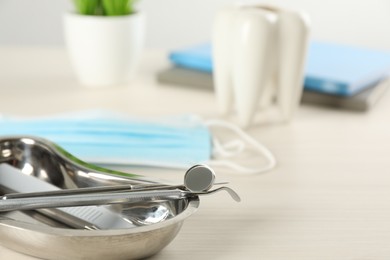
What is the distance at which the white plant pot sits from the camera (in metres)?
1.11

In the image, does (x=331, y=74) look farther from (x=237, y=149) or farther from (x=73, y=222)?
(x=73, y=222)

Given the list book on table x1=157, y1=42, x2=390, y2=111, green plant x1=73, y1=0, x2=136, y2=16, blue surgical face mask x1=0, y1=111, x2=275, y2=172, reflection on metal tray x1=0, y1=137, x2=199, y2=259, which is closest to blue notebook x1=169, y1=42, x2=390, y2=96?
book on table x1=157, y1=42, x2=390, y2=111

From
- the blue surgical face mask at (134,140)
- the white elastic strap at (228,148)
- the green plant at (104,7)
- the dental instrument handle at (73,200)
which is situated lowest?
the white elastic strap at (228,148)

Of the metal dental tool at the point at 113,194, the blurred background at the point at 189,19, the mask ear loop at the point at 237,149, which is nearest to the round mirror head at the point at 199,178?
the metal dental tool at the point at 113,194

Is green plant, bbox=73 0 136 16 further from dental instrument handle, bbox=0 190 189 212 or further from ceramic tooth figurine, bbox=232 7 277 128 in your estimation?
dental instrument handle, bbox=0 190 189 212

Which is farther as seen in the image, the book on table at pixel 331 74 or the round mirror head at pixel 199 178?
the book on table at pixel 331 74

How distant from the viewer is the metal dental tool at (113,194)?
0.58 m

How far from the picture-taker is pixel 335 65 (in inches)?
44.3

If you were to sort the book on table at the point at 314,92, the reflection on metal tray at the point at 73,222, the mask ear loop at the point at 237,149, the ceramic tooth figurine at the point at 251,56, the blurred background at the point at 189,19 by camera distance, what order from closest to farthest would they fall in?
the reflection on metal tray at the point at 73,222, the mask ear loop at the point at 237,149, the ceramic tooth figurine at the point at 251,56, the book on table at the point at 314,92, the blurred background at the point at 189,19

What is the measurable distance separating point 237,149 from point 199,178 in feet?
0.91

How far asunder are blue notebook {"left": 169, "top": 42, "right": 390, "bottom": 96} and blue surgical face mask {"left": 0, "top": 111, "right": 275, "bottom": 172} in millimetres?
203

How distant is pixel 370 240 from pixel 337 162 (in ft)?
0.68

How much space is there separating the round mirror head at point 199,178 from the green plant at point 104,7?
1.87ft

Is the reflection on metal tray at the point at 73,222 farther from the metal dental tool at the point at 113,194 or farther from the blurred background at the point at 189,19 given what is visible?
the blurred background at the point at 189,19
